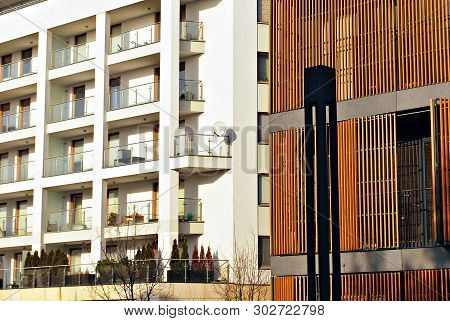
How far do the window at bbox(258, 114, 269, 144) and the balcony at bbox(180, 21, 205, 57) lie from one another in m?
4.65

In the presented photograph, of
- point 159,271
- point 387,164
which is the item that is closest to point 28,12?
point 159,271

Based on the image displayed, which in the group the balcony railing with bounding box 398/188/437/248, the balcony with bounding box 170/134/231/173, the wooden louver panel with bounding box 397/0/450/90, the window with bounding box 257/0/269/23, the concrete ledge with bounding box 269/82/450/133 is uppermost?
the window with bounding box 257/0/269/23

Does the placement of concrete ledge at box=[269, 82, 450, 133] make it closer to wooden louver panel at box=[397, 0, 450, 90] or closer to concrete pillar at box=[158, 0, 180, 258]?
wooden louver panel at box=[397, 0, 450, 90]

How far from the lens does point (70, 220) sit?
49.0 metres

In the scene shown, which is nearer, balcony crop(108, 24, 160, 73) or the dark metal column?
the dark metal column

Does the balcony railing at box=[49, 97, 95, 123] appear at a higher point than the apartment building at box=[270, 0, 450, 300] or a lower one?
higher

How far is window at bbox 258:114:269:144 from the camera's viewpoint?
4331 cm

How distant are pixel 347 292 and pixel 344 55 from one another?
370 inches

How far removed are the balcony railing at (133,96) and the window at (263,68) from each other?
5.45m

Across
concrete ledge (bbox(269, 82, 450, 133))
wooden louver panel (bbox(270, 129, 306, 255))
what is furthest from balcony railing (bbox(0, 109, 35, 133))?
concrete ledge (bbox(269, 82, 450, 133))

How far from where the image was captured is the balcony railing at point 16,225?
50.8 meters

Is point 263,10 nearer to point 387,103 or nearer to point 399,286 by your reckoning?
point 387,103

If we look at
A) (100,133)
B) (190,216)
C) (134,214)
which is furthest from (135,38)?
(190,216)

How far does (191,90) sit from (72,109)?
28.1 ft
